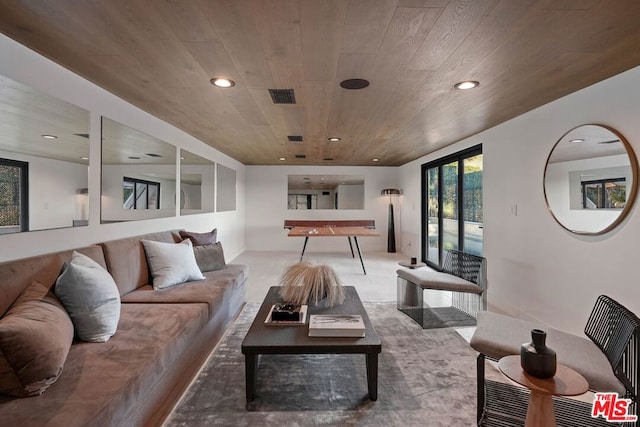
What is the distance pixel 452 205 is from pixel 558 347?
150 inches

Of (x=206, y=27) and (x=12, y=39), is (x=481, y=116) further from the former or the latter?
(x=12, y=39)

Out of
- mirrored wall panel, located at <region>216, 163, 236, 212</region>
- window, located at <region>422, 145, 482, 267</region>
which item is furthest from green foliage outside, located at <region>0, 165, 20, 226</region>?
window, located at <region>422, 145, 482, 267</region>

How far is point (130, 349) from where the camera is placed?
167 cm

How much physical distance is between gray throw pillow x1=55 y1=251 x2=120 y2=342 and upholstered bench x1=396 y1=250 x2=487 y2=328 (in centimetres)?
258

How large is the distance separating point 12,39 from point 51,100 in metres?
0.39

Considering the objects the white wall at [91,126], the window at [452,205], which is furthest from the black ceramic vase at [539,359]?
the window at [452,205]

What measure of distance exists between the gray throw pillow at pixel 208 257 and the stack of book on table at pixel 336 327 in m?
1.85

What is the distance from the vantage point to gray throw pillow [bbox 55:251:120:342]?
5.69 feet

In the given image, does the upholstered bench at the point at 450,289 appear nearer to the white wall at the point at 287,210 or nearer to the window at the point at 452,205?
the window at the point at 452,205

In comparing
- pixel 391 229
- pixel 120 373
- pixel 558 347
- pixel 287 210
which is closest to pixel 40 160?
pixel 120 373

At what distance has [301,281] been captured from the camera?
2.50m

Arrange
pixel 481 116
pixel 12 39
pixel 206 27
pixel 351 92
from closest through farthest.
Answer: pixel 206 27, pixel 12 39, pixel 351 92, pixel 481 116

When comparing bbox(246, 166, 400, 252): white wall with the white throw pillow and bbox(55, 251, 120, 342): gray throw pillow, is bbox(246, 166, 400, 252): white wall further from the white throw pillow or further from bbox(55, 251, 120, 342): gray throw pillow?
bbox(55, 251, 120, 342): gray throw pillow

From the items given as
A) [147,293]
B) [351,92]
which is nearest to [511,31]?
[351,92]
